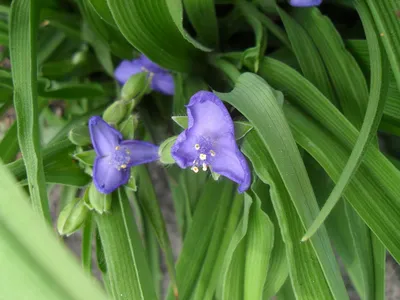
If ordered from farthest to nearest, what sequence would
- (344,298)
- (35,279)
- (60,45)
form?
(60,45), (344,298), (35,279)

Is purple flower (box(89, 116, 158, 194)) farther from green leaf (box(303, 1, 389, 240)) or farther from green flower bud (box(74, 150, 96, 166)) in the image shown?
green leaf (box(303, 1, 389, 240))

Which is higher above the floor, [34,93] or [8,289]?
[8,289]

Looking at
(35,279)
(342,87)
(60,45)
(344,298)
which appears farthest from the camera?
(60,45)

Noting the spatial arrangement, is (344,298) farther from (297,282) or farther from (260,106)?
(260,106)

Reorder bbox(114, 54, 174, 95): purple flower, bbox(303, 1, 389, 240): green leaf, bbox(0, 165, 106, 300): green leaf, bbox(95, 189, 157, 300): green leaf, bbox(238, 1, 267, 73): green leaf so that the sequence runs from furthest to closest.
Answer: bbox(114, 54, 174, 95): purple flower < bbox(238, 1, 267, 73): green leaf < bbox(95, 189, 157, 300): green leaf < bbox(303, 1, 389, 240): green leaf < bbox(0, 165, 106, 300): green leaf

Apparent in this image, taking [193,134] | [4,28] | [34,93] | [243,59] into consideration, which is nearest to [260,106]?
[193,134]

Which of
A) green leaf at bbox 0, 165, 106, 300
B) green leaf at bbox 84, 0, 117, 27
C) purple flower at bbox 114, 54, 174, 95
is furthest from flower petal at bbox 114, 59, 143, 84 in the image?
green leaf at bbox 0, 165, 106, 300

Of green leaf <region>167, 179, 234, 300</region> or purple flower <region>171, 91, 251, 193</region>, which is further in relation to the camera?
green leaf <region>167, 179, 234, 300</region>
